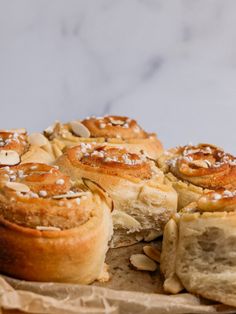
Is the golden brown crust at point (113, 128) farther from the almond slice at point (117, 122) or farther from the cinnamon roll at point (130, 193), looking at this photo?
the cinnamon roll at point (130, 193)

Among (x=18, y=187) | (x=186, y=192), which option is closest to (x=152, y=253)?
(x=186, y=192)

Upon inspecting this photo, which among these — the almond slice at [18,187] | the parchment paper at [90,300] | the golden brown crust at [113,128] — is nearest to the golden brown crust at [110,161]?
the golden brown crust at [113,128]

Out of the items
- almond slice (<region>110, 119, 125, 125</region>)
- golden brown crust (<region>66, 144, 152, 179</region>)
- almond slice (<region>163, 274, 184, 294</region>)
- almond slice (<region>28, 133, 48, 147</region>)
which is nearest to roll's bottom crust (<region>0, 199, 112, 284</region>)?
almond slice (<region>163, 274, 184, 294</region>)

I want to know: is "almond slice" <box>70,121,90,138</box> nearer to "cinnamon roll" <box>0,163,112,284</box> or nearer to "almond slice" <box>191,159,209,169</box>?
"almond slice" <box>191,159,209,169</box>

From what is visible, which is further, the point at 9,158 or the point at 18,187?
the point at 9,158

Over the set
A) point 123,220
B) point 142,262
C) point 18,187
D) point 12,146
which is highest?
point 18,187

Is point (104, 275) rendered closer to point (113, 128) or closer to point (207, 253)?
point (207, 253)
